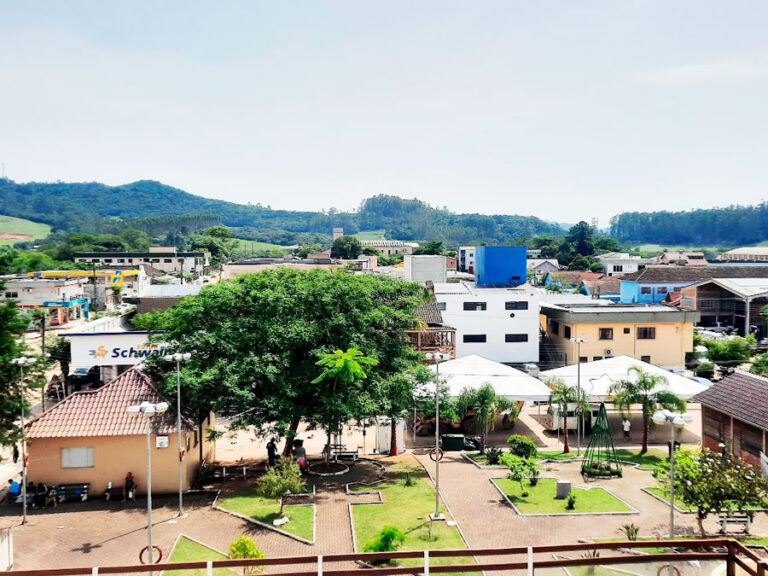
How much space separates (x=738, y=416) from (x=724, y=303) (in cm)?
4472

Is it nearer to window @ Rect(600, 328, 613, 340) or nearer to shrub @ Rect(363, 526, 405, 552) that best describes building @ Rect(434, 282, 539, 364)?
window @ Rect(600, 328, 613, 340)

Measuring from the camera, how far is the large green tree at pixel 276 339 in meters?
21.0

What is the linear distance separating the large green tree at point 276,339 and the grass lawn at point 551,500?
524 cm

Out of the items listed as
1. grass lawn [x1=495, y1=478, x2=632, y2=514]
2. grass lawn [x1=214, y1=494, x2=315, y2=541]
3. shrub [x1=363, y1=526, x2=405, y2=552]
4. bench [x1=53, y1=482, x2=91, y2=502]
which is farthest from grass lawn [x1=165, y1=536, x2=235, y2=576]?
grass lawn [x1=495, y1=478, x2=632, y2=514]

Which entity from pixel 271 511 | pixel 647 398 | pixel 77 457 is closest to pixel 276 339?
pixel 271 511

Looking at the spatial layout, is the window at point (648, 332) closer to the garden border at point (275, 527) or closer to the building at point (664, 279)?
the building at point (664, 279)

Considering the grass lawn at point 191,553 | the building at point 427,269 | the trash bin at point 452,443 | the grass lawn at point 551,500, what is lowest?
the trash bin at point 452,443

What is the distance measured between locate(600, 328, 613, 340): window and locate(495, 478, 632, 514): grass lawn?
77.7 ft

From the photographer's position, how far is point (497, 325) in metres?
44.6

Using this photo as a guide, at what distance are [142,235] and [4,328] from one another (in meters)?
166

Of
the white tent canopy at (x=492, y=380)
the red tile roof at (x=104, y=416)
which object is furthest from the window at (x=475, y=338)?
the red tile roof at (x=104, y=416)

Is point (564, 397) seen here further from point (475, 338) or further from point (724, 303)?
point (724, 303)

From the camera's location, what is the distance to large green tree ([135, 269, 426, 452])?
21.0 meters

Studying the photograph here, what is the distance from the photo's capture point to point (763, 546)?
15.1 m
